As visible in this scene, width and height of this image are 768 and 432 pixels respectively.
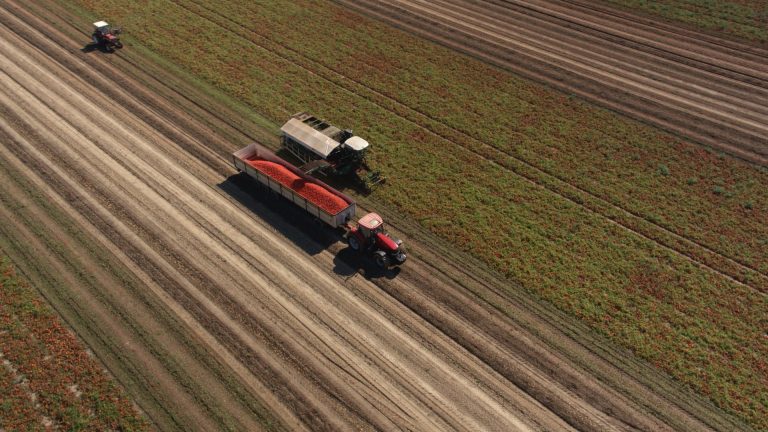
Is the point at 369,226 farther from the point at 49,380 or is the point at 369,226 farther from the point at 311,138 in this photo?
the point at 49,380

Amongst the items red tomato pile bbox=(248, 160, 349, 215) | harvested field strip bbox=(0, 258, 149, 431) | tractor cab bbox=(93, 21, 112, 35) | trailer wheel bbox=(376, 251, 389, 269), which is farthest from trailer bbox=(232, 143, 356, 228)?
tractor cab bbox=(93, 21, 112, 35)

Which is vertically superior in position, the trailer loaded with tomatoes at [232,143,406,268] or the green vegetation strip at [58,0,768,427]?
the green vegetation strip at [58,0,768,427]

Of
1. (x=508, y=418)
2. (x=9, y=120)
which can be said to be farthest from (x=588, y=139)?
(x=9, y=120)

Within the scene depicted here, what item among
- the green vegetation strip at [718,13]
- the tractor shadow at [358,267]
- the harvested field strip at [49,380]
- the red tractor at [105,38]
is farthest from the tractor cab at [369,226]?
the green vegetation strip at [718,13]

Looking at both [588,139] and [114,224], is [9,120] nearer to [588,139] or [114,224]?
[114,224]

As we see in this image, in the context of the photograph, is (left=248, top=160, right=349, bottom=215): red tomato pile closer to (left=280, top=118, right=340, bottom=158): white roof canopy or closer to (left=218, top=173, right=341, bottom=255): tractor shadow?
(left=218, top=173, right=341, bottom=255): tractor shadow

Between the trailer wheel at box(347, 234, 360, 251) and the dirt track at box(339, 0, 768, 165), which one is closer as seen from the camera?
the trailer wheel at box(347, 234, 360, 251)
